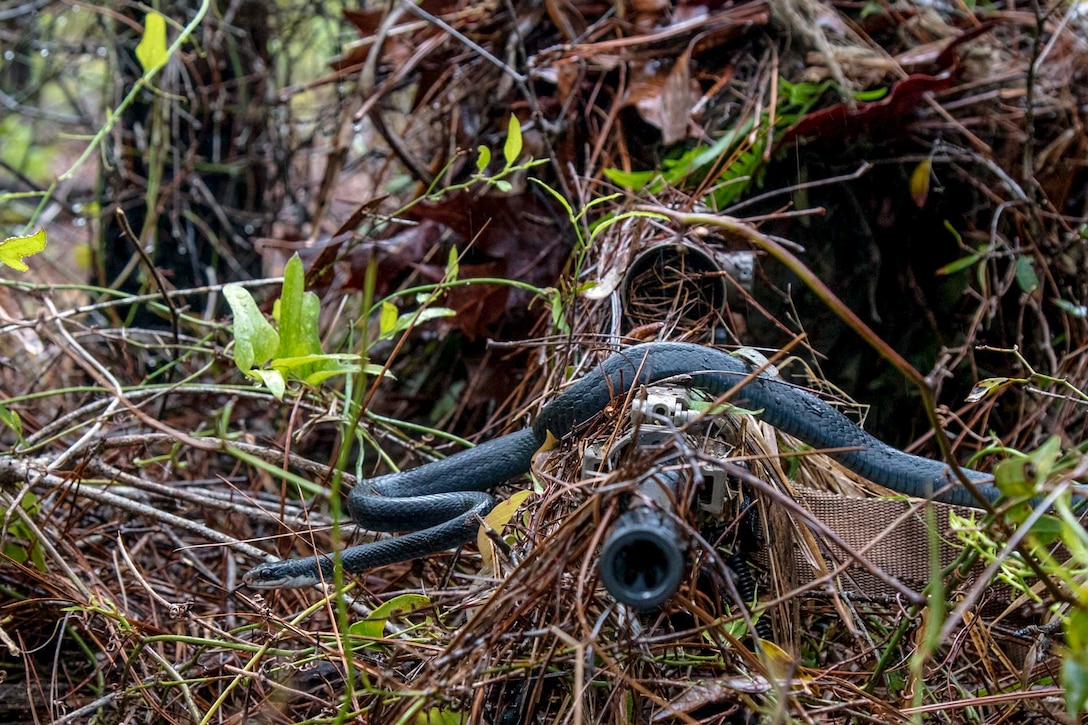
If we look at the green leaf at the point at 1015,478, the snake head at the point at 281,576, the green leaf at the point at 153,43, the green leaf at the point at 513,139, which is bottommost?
the snake head at the point at 281,576

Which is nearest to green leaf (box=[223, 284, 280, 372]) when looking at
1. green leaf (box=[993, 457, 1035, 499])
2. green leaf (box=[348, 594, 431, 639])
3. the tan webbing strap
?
green leaf (box=[348, 594, 431, 639])

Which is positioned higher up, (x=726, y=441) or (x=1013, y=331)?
(x=726, y=441)

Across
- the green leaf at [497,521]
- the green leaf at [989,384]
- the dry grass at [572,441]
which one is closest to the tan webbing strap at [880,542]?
the dry grass at [572,441]

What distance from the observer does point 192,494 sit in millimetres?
2258

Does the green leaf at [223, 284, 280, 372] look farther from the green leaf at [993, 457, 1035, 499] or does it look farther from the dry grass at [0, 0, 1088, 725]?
the green leaf at [993, 457, 1035, 499]

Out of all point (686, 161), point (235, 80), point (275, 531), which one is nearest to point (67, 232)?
point (235, 80)

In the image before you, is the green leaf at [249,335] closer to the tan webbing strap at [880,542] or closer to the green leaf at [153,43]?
the green leaf at [153,43]

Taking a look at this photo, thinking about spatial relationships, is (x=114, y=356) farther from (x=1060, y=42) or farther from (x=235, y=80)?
(x=1060, y=42)

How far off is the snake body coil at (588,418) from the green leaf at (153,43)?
60.8 inches

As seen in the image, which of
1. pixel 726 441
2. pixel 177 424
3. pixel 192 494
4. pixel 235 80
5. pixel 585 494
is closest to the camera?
pixel 585 494

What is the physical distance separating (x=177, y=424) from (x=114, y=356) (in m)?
0.37

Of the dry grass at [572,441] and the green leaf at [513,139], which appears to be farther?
the green leaf at [513,139]

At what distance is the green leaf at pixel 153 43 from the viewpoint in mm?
2398

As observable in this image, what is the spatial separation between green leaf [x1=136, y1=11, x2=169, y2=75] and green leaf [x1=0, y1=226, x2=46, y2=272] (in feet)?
3.03
